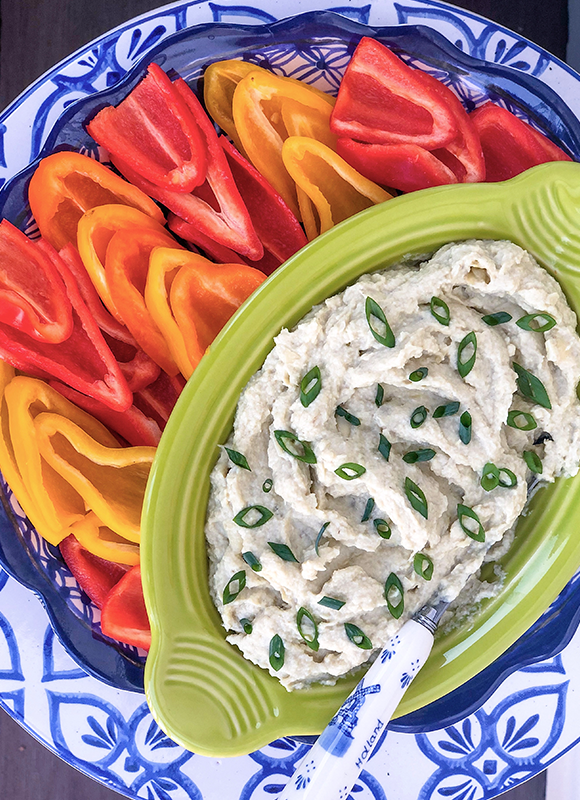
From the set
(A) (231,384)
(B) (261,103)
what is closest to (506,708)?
(A) (231,384)

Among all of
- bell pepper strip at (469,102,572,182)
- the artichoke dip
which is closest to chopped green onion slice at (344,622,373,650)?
the artichoke dip

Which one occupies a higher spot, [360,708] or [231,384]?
[231,384]

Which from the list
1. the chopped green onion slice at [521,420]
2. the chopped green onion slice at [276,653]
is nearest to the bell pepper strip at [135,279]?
the chopped green onion slice at [276,653]

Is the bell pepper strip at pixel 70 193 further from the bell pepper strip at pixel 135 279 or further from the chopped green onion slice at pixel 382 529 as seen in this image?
the chopped green onion slice at pixel 382 529

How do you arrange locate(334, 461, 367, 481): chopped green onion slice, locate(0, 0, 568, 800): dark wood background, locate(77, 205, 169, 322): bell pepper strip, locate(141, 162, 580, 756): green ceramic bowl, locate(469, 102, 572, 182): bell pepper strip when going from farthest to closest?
locate(0, 0, 568, 800): dark wood background < locate(469, 102, 572, 182): bell pepper strip < locate(77, 205, 169, 322): bell pepper strip < locate(141, 162, 580, 756): green ceramic bowl < locate(334, 461, 367, 481): chopped green onion slice

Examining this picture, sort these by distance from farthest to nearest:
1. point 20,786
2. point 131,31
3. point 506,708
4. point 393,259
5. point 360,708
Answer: point 20,786 → point 506,708 → point 131,31 → point 393,259 → point 360,708

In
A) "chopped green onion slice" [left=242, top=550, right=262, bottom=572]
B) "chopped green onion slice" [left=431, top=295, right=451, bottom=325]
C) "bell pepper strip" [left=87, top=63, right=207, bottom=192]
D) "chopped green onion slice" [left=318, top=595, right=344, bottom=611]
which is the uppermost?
"bell pepper strip" [left=87, top=63, right=207, bottom=192]

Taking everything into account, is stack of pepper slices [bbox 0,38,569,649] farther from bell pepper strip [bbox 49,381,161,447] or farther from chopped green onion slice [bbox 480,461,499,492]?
chopped green onion slice [bbox 480,461,499,492]

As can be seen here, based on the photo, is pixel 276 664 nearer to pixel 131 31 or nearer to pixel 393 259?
pixel 393 259
